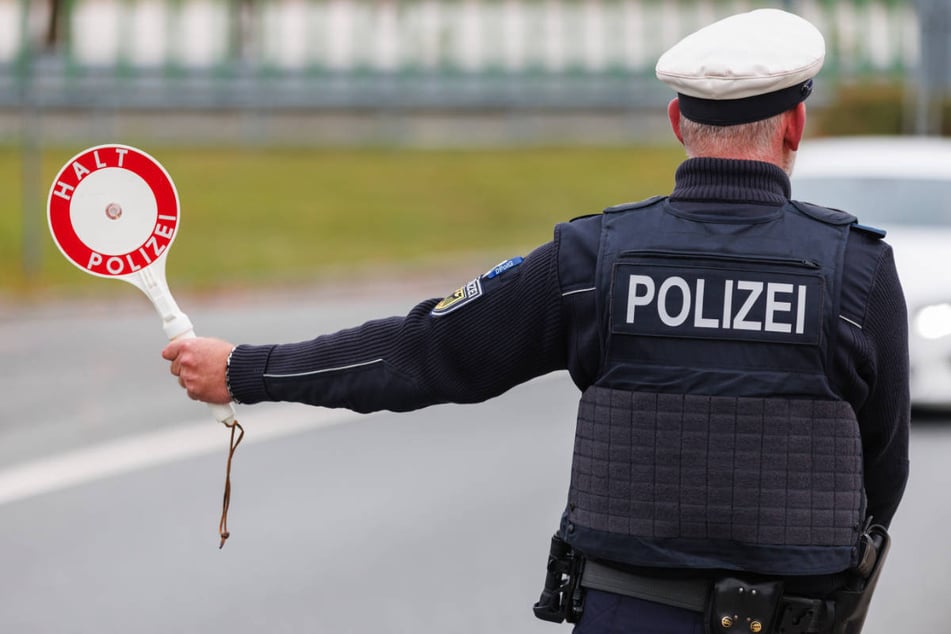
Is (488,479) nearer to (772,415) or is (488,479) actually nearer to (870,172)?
(870,172)

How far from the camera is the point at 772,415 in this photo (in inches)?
105

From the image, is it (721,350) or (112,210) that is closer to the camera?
(721,350)

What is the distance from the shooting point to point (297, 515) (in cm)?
728

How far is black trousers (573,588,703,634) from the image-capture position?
271cm

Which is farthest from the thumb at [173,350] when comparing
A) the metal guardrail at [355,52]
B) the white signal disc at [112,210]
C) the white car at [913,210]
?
the metal guardrail at [355,52]

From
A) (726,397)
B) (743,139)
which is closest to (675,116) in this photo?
(743,139)

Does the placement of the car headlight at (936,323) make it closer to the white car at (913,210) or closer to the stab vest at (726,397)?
the white car at (913,210)

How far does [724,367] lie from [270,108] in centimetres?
3040

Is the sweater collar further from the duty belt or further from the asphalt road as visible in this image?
the asphalt road

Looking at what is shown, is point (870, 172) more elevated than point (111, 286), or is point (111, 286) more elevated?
point (870, 172)

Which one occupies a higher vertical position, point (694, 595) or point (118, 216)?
point (118, 216)

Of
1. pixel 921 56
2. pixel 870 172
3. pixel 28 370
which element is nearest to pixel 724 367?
pixel 870 172

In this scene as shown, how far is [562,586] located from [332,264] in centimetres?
1716

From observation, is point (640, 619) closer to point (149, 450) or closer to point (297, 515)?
point (297, 515)
